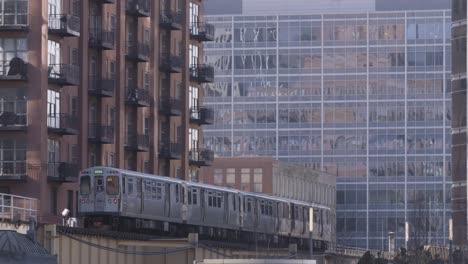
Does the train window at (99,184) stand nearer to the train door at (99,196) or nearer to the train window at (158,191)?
the train door at (99,196)

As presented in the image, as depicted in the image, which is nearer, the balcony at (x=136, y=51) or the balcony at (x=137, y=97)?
the balcony at (x=137, y=97)

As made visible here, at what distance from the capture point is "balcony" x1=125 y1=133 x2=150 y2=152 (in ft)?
365

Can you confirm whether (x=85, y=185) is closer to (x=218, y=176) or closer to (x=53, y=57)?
(x=53, y=57)

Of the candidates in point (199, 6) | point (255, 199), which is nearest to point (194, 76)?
point (199, 6)

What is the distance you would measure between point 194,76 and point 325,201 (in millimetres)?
61331

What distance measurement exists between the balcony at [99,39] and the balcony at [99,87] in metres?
2.08

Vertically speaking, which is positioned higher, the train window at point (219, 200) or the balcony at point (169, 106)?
the balcony at point (169, 106)

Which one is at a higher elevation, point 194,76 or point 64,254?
point 194,76

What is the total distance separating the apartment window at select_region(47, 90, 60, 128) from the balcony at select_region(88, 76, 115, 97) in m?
6.01

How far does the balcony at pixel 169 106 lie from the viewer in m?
118

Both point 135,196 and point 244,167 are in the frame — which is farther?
point 244,167

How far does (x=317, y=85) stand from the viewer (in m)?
187

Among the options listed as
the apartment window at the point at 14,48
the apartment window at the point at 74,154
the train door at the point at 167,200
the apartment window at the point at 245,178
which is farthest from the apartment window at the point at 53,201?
the apartment window at the point at 245,178

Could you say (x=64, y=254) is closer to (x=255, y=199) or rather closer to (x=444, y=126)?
(x=255, y=199)
